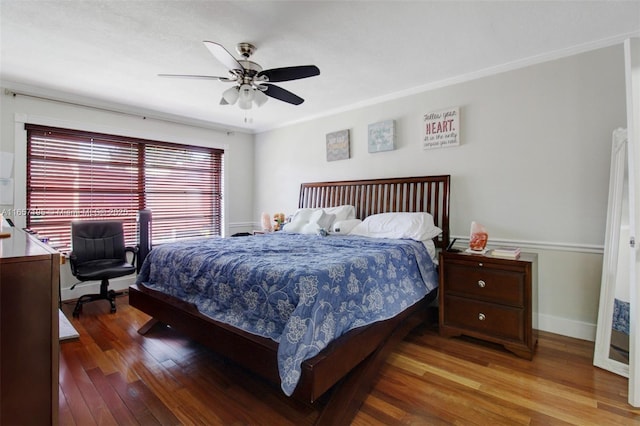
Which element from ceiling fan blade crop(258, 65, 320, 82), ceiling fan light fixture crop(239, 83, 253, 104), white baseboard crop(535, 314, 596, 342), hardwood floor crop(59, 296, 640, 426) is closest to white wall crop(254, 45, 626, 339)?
white baseboard crop(535, 314, 596, 342)

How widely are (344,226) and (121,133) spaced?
318 cm

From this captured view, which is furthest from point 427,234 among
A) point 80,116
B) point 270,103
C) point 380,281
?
point 80,116

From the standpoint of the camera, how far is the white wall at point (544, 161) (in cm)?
258

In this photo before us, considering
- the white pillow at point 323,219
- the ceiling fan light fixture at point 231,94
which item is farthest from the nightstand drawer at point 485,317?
the ceiling fan light fixture at point 231,94

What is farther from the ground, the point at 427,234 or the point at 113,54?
the point at 113,54

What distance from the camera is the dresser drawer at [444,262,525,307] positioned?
2412 mm

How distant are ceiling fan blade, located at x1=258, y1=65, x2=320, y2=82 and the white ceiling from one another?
0.31m

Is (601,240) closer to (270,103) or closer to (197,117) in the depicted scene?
(270,103)

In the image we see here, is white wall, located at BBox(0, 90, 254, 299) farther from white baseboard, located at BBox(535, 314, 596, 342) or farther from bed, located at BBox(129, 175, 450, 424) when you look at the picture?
white baseboard, located at BBox(535, 314, 596, 342)

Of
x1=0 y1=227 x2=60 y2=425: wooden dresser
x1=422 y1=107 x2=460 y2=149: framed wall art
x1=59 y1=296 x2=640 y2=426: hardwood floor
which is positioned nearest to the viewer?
x1=0 y1=227 x2=60 y2=425: wooden dresser

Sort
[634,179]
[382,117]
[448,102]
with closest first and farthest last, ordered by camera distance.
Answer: [634,179] < [448,102] < [382,117]

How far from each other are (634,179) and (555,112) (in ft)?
3.75

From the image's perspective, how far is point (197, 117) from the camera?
4.70 m

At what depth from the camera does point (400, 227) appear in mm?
3176
